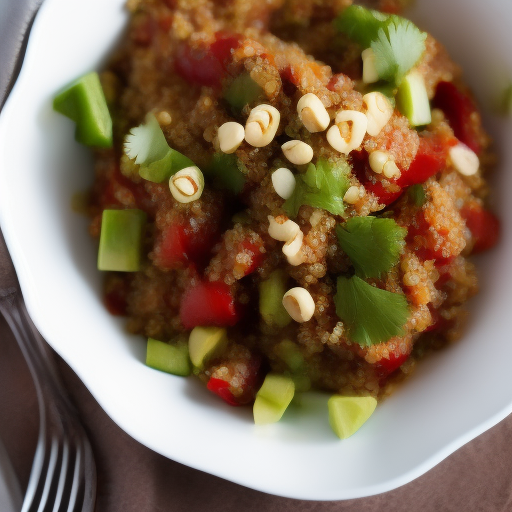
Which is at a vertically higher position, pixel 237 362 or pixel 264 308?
pixel 264 308

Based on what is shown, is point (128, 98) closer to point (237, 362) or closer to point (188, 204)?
point (188, 204)

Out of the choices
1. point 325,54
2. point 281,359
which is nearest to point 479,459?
point 281,359

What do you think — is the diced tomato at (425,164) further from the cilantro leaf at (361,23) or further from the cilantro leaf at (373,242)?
the cilantro leaf at (361,23)

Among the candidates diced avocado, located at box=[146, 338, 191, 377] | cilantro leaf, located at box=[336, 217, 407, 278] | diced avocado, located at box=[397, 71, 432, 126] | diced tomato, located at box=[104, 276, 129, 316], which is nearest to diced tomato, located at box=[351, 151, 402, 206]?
cilantro leaf, located at box=[336, 217, 407, 278]

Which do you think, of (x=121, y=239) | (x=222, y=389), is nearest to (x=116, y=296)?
(x=121, y=239)

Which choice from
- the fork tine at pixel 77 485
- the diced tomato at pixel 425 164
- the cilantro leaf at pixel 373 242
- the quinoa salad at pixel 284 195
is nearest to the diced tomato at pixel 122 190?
the quinoa salad at pixel 284 195

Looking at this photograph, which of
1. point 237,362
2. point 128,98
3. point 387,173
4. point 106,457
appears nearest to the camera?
point 387,173

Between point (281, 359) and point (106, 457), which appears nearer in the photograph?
point (281, 359)
